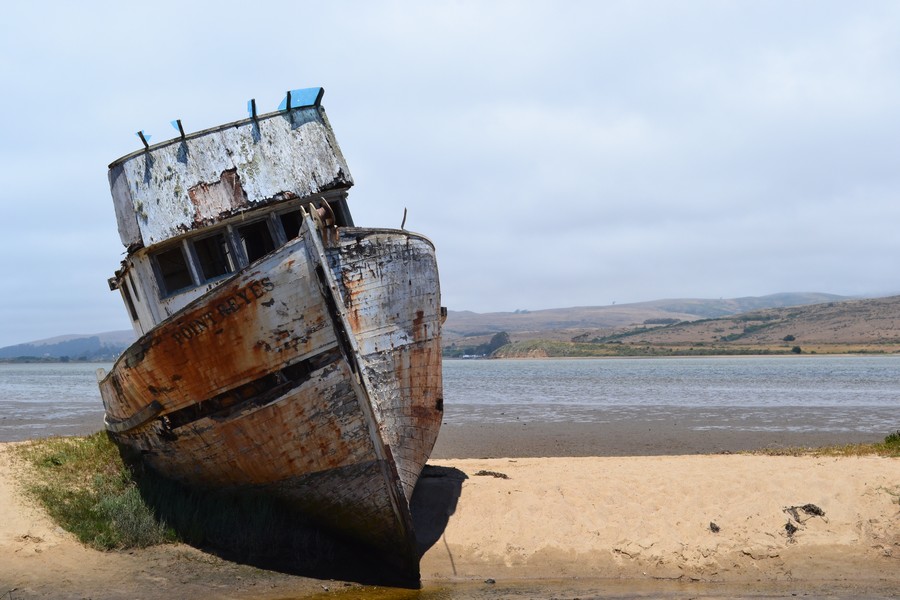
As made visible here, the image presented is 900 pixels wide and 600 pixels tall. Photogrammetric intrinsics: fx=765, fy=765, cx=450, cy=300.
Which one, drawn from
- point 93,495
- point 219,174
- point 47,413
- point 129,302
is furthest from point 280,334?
point 47,413

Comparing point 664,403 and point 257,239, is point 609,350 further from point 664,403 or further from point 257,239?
point 257,239

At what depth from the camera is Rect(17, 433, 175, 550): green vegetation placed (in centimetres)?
819

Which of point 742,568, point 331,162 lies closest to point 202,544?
point 331,162

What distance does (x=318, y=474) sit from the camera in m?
8.02

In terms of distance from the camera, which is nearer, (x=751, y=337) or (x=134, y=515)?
(x=134, y=515)

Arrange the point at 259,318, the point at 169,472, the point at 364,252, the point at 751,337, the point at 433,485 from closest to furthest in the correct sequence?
the point at 259,318 < the point at 364,252 < the point at 169,472 < the point at 433,485 < the point at 751,337

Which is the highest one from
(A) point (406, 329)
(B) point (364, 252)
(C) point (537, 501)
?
(B) point (364, 252)

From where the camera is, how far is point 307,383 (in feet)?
25.3

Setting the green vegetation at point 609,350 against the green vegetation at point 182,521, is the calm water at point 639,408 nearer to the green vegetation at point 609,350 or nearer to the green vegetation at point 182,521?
the green vegetation at point 182,521

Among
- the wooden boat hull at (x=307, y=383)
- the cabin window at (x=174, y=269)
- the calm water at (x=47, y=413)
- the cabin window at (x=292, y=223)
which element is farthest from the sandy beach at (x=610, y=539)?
the calm water at (x=47, y=413)

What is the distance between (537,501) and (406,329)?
9.20 feet

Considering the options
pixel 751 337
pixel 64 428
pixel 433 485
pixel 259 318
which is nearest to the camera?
pixel 259 318

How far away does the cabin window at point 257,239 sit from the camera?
30.9ft

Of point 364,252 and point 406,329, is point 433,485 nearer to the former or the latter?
point 406,329
